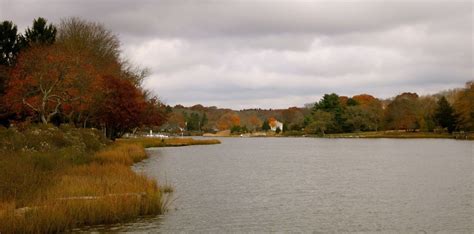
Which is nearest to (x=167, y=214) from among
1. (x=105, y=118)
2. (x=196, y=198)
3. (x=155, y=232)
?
(x=155, y=232)

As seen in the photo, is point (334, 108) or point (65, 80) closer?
point (65, 80)

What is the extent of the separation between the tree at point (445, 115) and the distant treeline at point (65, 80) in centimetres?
7111

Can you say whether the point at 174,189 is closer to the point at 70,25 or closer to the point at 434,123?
the point at 70,25

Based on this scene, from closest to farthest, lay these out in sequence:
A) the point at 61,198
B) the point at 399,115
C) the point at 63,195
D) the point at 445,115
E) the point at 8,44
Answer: the point at 61,198, the point at 63,195, the point at 8,44, the point at 445,115, the point at 399,115

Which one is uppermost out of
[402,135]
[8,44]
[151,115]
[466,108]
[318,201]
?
[8,44]

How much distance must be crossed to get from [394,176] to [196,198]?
621 inches

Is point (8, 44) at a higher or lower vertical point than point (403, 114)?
higher

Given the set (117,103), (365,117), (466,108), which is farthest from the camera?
(365,117)

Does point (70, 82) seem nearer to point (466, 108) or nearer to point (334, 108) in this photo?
point (466, 108)

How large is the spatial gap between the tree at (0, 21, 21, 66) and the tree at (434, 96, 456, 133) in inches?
3666

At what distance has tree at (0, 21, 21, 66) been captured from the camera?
55.8m

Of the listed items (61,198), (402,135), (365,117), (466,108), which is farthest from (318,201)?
(365,117)

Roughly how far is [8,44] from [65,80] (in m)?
12.3

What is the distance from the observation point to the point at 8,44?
56.8m
